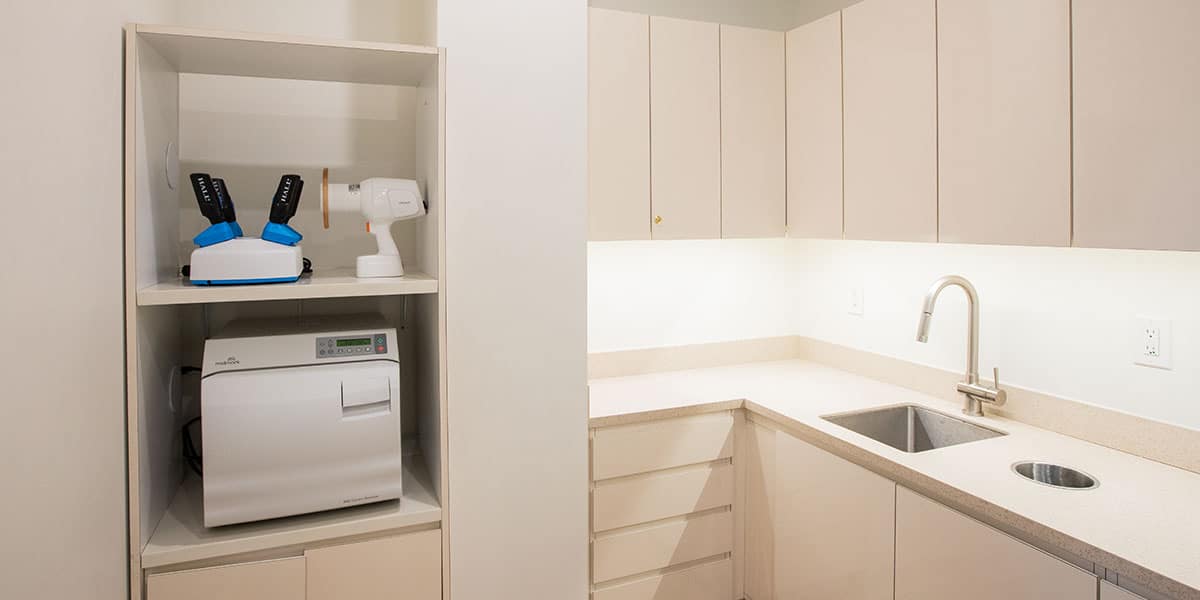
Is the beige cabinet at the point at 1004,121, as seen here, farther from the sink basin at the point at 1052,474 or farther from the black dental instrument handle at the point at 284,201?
the black dental instrument handle at the point at 284,201

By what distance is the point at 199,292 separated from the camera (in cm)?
150

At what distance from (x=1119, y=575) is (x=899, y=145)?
1.26 metres

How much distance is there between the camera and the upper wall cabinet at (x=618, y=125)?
231 cm

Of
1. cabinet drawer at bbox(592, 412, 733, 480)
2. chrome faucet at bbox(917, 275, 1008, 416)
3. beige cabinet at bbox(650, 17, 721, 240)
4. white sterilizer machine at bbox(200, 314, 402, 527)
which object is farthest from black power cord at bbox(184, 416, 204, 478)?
chrome faucet at bbox(917, 275, 1008, 416)

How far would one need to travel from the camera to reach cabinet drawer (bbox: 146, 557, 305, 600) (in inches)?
60.1

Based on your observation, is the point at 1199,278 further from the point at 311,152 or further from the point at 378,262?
the point at 311,152

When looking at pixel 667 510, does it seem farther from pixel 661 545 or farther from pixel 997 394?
pixel 997 394

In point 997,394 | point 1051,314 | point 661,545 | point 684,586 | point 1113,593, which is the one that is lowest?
point 684,586

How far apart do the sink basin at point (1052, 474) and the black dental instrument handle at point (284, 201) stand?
1.83 meters

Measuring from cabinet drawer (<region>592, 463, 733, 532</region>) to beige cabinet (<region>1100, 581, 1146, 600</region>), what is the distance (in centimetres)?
114

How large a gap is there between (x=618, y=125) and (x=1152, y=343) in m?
1.58

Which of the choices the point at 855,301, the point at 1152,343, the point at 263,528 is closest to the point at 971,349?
the point at 1152,343

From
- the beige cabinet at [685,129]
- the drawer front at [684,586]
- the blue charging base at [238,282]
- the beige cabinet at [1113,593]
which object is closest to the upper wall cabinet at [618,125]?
the beige cabinet at [685,129]

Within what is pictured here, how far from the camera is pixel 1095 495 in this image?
60.9 inches
